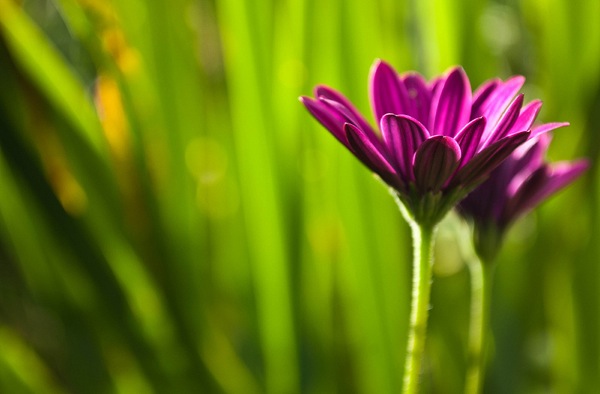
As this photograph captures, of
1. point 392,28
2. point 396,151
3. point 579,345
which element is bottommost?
point 579,345

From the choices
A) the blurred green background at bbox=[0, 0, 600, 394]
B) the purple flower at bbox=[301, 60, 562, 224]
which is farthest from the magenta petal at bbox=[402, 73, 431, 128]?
the blurred green background at bbox=[0, 0, 600, 394]

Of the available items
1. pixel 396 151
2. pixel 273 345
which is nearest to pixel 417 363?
pixel 396 151

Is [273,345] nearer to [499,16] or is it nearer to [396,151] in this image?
[396,151]

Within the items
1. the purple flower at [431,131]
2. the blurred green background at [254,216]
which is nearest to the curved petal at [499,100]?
the purple flower at [431,131]

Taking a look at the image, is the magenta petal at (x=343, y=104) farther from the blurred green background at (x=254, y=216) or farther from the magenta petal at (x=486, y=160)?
the blurred green background at (x=254, y=216)

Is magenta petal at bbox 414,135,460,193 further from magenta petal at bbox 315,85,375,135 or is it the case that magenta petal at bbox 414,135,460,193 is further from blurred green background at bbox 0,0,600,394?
blurred green background at bbox 0,0,600,394

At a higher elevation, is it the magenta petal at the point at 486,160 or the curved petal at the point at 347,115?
the curved petal at the point at 347,115
